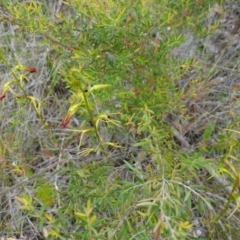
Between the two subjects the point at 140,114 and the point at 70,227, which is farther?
the point at 70,227

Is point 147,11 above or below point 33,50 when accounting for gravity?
above

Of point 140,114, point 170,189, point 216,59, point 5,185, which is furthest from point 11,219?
point 216,59

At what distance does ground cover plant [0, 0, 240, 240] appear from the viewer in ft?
3.86

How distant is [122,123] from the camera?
161 cm

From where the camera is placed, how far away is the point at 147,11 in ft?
4.45

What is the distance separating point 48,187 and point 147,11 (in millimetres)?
629

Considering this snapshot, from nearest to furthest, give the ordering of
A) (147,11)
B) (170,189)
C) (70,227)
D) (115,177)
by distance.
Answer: (170,189) → (147,11) → (115,177) → (70,227)

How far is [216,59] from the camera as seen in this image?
6.77 ft

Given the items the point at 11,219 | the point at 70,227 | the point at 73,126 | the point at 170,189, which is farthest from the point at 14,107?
the point at 170,189

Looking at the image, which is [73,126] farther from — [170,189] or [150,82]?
[170,189]

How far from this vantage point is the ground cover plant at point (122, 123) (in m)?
1.18

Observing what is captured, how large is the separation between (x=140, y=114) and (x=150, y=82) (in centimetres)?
12

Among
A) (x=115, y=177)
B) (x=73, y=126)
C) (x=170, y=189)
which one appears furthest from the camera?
(x=73, y=126)

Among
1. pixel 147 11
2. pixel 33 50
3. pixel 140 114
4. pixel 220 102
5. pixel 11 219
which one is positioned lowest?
pixel 11 219
